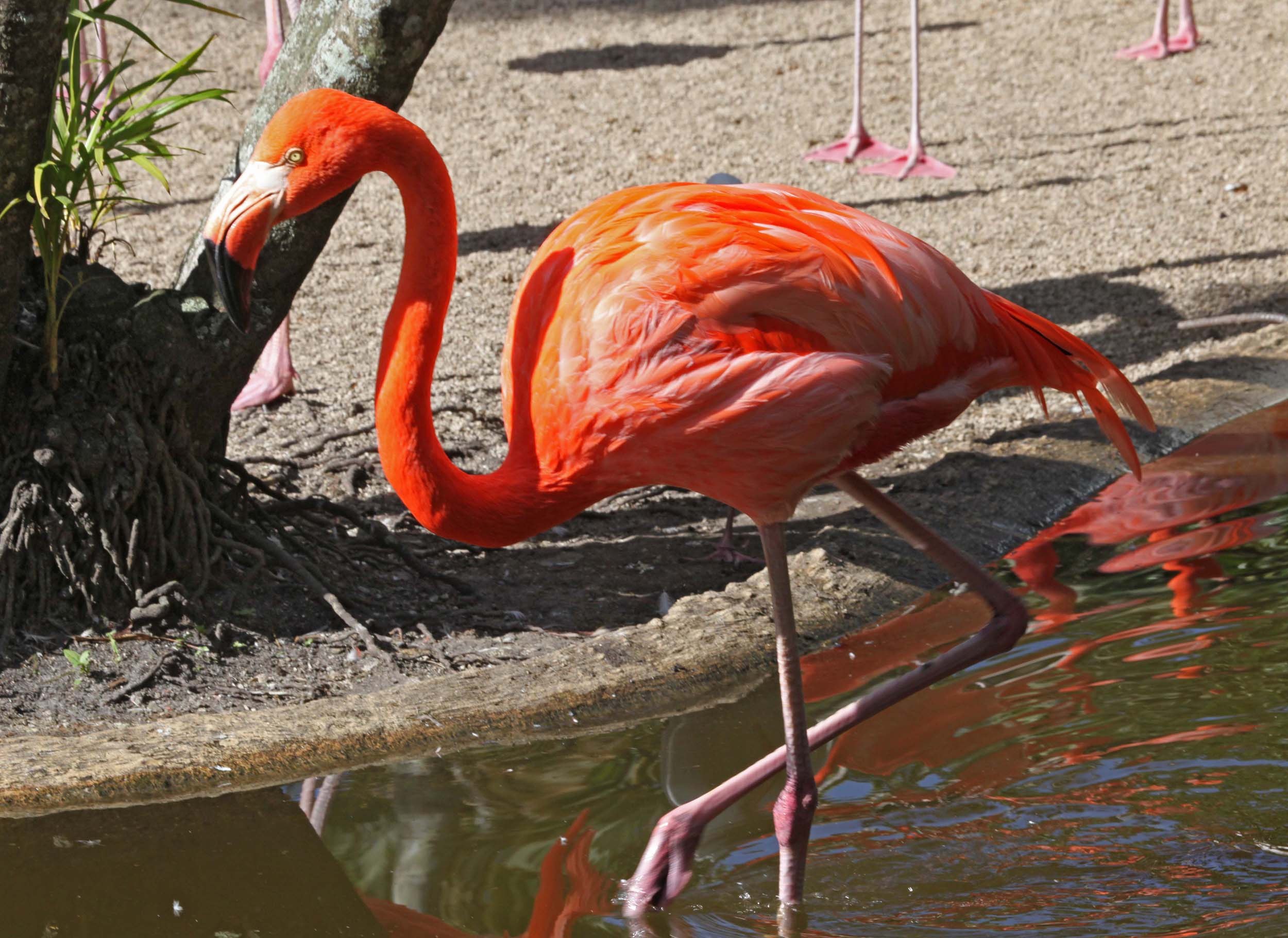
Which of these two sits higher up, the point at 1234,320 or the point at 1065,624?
the point at 1234,320

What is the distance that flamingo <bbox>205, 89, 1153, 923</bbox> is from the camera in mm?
2561

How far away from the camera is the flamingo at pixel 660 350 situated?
2.56 meters

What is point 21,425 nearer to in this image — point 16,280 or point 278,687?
point 16,280

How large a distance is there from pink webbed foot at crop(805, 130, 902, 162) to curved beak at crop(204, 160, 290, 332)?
5.97 m

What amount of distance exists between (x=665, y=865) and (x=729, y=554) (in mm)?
1479

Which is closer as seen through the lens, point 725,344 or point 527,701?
point 725,344

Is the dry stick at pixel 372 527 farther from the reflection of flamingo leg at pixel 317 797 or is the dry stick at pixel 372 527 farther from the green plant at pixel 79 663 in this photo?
the reflection of flamingo leg at pixel 317 797

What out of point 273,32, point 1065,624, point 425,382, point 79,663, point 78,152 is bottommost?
point 1065,624

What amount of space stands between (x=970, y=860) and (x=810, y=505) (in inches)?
73.3

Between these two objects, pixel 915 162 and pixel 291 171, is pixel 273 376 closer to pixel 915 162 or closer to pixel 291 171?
pixel 291 171

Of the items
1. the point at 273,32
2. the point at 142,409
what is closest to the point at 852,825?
the point at 142,409

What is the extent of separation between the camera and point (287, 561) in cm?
357

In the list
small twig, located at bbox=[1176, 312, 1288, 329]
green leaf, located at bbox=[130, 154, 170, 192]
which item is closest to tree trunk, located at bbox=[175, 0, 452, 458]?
green leaf, located at bbox=[130, 154, 170, 192]

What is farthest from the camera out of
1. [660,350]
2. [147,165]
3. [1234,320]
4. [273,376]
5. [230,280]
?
[1234,320]
